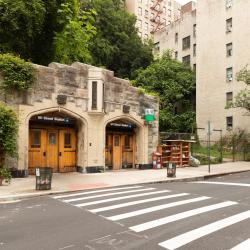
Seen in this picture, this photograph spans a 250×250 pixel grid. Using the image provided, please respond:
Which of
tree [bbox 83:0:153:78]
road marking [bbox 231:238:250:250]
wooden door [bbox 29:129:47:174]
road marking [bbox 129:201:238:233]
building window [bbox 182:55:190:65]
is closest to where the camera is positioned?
road marking [bbox 231:238:250:250]

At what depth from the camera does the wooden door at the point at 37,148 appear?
19188mm

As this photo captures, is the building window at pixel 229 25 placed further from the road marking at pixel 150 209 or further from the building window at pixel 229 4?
the road marking at pixel 150 209

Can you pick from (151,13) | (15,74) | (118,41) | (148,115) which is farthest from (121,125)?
(151,13)

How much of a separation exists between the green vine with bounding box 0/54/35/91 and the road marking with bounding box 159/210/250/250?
38.8ft

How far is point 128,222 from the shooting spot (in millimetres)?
8516

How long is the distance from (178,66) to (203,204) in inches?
1510

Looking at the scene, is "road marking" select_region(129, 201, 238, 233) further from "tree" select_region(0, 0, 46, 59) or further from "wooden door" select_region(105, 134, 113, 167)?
"tree" select_region(0, 0, 46, 59)

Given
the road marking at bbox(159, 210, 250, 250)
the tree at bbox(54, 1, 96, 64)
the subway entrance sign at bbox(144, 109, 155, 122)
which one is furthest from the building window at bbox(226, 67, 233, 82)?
the road marking at bbox(159, 210, 250, 250)

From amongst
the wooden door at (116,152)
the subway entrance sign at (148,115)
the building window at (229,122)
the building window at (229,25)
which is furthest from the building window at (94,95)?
the building window at (229,25)

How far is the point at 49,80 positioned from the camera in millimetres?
18641

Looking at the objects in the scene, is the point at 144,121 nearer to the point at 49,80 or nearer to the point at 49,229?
the point at 49,80

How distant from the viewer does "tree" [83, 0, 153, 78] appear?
1889 inches

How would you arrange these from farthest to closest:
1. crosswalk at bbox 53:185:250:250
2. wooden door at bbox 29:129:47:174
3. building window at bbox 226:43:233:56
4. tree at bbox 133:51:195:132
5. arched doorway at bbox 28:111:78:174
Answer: tree at bbox 133:51:195:132
building window at bbox 226:43:233:56
arched doorway at bbox 28:111:78:174
wooden door at bbox 29:129:47:174
crosswalk at bbox 53:185:250:250

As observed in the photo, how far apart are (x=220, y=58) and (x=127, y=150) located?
24597 millimetres
